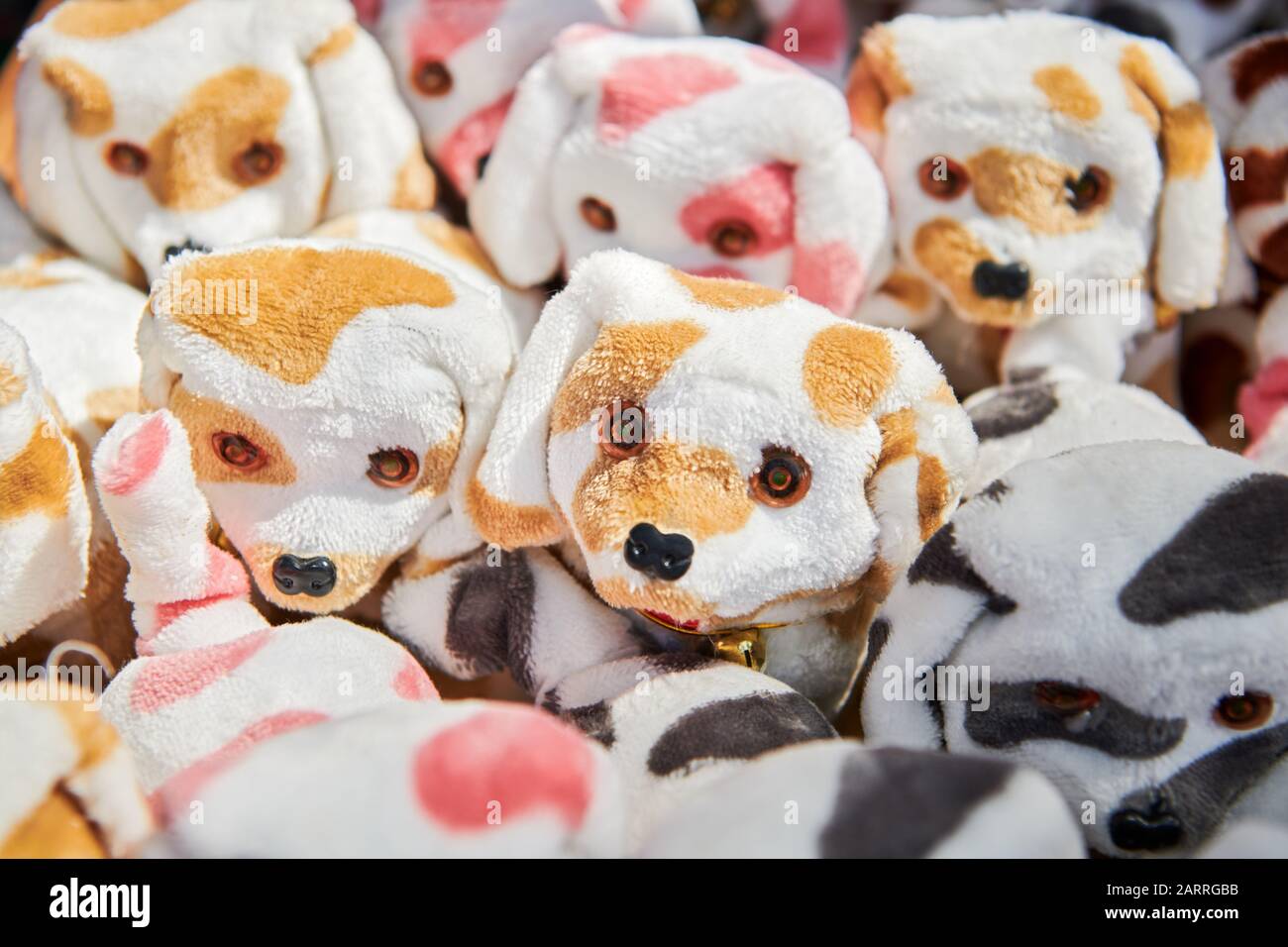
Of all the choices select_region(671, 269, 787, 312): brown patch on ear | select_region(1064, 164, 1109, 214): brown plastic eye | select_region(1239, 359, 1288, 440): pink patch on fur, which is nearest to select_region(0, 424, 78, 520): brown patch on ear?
select_region(671, 269, 787, 312): brown patch on ear

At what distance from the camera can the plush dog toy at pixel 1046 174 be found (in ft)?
3.28

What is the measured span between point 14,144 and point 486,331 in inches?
23.5

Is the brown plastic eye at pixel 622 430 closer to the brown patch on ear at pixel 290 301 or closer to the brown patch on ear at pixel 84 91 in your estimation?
the brown patch on ear at pixel 290 301

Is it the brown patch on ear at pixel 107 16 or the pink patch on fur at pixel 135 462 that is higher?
the brown patch on ear at pixel 107 16

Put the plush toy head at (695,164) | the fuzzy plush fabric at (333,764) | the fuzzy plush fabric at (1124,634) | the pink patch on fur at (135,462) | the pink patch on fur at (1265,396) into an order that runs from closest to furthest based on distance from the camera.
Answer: the fuzzy plush fabric at (333,764), the fuzzy plush fabric at (1124,634), the pink patch on fur at (135,462), the plush toy head at (695,164), the pink patch on fur at (1265,396)

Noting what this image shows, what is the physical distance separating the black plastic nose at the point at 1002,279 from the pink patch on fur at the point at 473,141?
443mm

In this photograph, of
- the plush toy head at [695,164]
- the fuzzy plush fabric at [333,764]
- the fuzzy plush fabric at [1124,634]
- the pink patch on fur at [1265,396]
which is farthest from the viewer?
the pink patch on fur at [1265,396]

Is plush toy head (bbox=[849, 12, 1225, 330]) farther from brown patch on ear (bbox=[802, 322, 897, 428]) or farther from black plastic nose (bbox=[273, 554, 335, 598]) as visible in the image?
black plastic nose (bbox=[273, 554, 335, 598])

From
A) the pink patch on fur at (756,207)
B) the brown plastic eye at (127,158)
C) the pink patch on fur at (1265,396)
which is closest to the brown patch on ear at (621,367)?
the pink patch on fur at (756,207)

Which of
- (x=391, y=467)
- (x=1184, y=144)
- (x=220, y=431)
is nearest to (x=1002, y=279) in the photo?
(x=1184, y=144)

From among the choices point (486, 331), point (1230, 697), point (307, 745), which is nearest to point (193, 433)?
point (486, 331)

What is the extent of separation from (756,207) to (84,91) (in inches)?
22.3

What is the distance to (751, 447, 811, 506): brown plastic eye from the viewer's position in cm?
75
